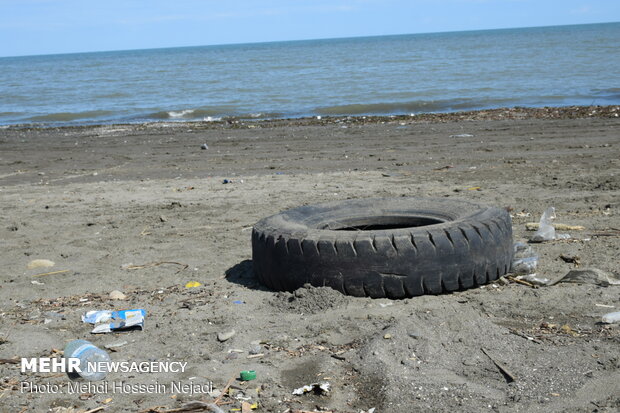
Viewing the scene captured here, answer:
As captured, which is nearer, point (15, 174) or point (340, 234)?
point (340, 234)

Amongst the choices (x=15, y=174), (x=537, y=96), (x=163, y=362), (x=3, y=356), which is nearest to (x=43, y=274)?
(x=3, y=356)

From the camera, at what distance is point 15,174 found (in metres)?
9.91

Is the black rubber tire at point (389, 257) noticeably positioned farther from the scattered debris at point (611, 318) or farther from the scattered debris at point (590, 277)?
the scattered debris at point (611, 318)

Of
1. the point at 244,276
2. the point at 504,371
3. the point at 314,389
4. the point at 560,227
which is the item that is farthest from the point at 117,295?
the point at 560,227

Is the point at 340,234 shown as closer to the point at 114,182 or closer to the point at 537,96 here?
the point at 114,182

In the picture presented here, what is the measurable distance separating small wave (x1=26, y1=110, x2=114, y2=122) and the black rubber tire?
17912mm

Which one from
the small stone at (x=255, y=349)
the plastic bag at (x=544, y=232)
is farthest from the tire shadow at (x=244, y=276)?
the plastic bag at (x=544, y=232)

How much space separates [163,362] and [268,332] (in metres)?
0.58

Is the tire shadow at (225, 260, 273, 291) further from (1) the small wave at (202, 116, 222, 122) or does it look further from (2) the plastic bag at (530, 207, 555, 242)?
(1) the small wave at (202, 116, 222, 122)

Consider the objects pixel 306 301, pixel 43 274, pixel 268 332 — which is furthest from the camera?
pixel 43 274

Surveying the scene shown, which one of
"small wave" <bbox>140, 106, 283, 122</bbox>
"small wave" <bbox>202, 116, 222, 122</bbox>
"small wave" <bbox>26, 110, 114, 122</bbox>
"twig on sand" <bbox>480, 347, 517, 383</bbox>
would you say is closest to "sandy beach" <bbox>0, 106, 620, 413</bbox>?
"twig on sand" <bbox>480, 347, 517, 383</bbox>

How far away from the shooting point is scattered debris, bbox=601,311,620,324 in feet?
11.6

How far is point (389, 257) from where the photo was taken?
13.0 feet

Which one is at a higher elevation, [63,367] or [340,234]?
[340,234]
